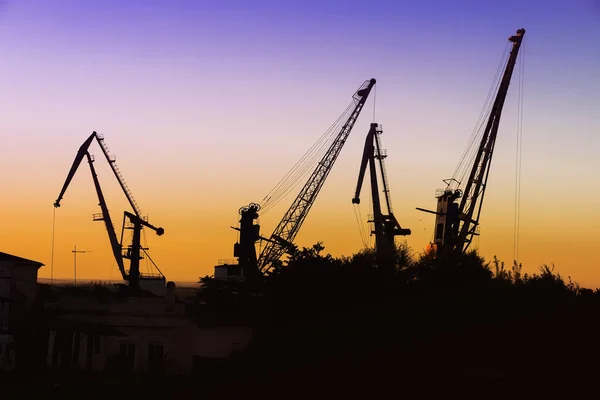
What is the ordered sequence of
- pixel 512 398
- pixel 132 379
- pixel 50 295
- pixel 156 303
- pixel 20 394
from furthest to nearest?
1. pixel 50 295
2. pixel 156 303
3. pixel 132 379
4. pixel 20 394
5. pixel 512 398

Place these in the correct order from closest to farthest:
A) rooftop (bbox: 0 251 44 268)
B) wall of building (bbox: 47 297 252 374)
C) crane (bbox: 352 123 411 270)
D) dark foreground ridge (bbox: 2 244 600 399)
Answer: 1. dark foreground ridge (bbox: 2 244 600 399)
2. wall of building (bbox: 47 297 252 374)
3. rooftop (bbox: 0 251 44 268)
4. crane (bbox: 352 123 411 270)

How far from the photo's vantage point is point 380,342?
1535 inches

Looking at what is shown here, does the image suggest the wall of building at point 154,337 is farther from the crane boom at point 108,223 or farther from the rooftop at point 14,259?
the crane boom at point 108,223

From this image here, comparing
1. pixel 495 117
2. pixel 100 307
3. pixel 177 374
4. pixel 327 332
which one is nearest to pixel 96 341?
pixel 100 307

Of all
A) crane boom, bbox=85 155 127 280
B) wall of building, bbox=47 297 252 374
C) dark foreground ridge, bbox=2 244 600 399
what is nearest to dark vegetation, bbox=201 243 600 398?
dark foreground ridge, bbox=2 244 600 399

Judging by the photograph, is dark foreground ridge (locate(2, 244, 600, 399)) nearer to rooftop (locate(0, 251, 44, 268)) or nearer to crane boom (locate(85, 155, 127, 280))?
rooftop (locate(0, 251, 44, 268))

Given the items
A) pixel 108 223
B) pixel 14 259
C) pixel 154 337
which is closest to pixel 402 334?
pixel 154 337

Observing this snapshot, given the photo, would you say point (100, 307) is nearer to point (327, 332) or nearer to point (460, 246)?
point (327, 332)

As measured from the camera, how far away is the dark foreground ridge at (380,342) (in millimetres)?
33031

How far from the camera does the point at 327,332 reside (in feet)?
132

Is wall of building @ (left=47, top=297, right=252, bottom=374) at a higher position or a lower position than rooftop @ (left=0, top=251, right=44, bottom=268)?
lower

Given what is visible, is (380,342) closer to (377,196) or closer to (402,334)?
(402,334)

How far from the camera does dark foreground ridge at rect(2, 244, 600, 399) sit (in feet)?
108

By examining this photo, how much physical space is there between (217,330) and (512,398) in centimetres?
1909
